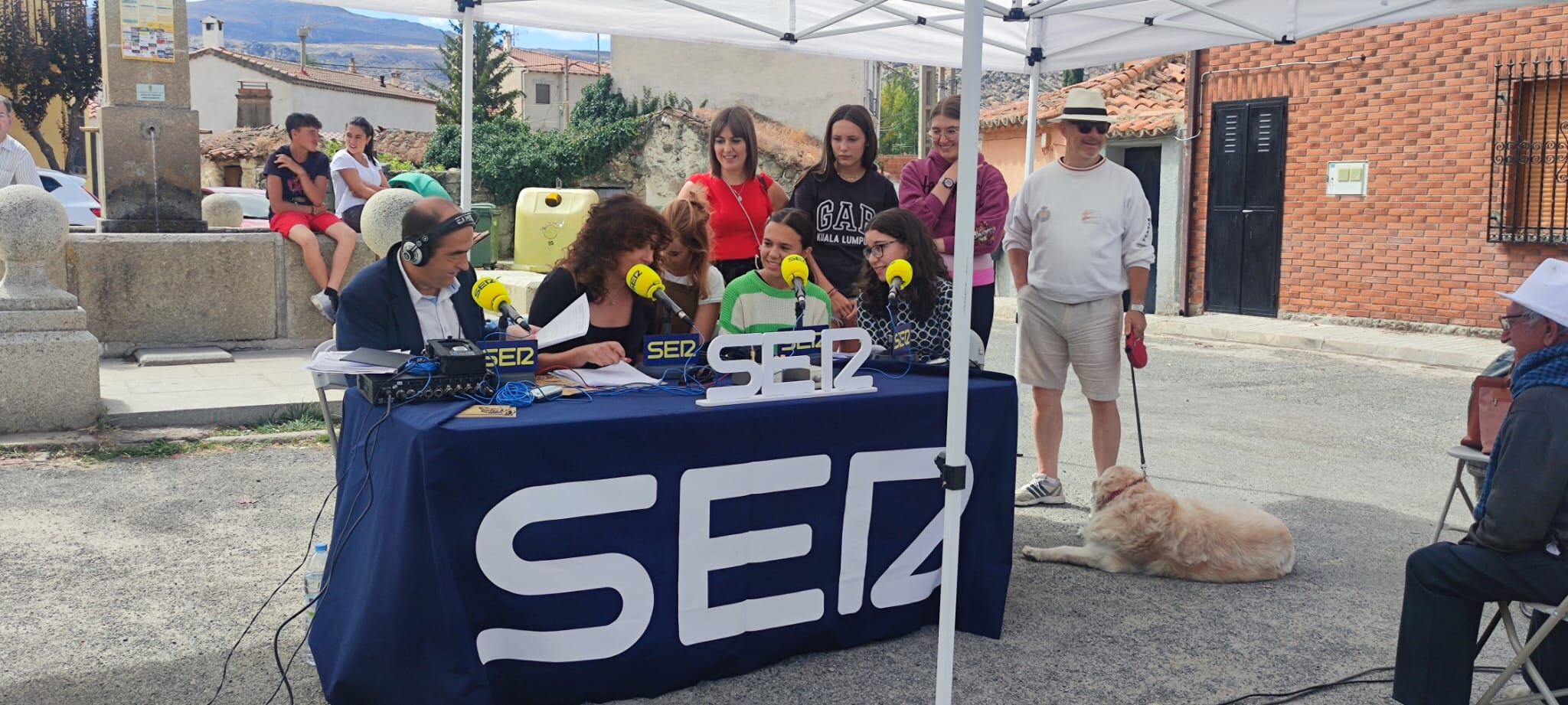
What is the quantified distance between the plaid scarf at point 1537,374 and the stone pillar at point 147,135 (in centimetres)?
891

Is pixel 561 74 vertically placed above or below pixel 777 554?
above

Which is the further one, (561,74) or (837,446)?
(561,74)

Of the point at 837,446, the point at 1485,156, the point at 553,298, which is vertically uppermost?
the point at 1485,156

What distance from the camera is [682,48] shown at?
1359 inches

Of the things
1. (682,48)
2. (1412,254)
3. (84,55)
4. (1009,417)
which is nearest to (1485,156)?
(1412,254)

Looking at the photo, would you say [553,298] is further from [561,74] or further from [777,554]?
[561,74]

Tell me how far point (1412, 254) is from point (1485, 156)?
1356 millimetres

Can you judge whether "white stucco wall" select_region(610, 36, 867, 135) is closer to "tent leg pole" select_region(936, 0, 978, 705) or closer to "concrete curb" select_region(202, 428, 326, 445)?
"concrete curb" select_region(202, 428, 326, 445)

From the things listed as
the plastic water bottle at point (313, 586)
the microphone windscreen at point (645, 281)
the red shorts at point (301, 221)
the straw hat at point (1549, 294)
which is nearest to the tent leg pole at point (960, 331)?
the microphone windscreen at point (645, 281)

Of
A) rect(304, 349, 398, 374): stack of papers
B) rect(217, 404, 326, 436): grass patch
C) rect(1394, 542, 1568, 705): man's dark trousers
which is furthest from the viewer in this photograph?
rect(217, 404, 326, 436): grass patch

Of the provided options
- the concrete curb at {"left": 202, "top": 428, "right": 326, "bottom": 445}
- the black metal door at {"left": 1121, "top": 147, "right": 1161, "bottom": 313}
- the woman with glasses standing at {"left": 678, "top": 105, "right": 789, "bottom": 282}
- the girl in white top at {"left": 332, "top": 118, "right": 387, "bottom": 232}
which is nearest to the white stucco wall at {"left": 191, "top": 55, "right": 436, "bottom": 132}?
the black metal door at {"left": 1121, "top": 147, "right": 1161, "bottom": 313}

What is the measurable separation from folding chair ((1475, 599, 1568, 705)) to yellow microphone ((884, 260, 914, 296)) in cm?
191

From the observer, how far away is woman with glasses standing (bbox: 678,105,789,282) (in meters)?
5.66

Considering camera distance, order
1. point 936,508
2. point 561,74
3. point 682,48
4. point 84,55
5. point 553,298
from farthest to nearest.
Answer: point 561,74 < point 84,55 < point 682,48 < point 553,298 < point 936,508
